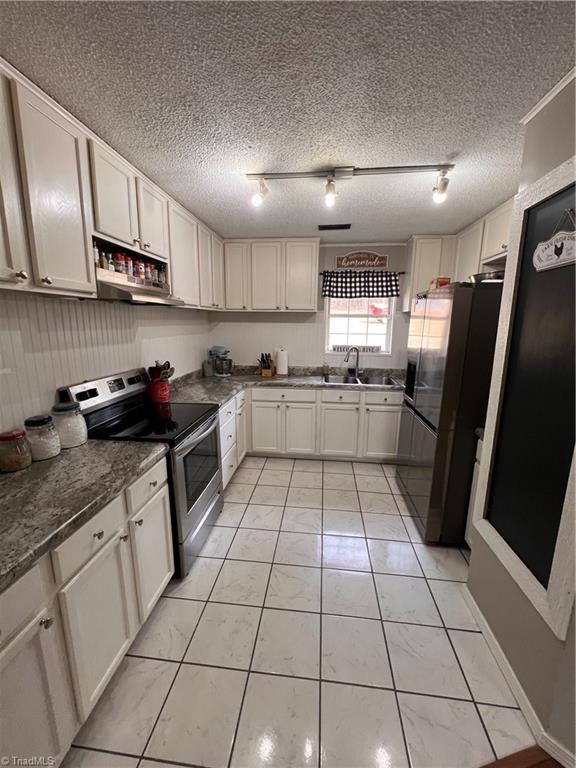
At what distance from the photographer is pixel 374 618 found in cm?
167

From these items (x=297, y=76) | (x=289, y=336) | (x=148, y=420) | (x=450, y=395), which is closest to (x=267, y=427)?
(x=289, y=336)

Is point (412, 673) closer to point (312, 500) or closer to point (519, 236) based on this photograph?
point (312, 500)

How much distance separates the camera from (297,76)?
1214 millimetres

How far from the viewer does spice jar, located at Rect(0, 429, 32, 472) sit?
50.8 inches

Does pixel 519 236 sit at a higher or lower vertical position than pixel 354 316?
higher

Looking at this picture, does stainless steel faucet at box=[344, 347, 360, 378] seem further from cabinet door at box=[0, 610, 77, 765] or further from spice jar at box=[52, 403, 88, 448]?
cabinet door at box=[0, 610, 77, 765]

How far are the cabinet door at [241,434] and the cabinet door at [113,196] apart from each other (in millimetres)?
1800

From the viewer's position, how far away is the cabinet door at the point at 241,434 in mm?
3153

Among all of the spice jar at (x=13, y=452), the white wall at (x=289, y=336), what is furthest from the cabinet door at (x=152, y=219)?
the white wall at (x=289, y=336)

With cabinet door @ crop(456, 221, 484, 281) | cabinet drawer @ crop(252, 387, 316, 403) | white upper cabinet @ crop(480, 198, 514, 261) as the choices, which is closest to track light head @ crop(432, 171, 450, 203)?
white upper cabinet @ crop(480, 198, 514, 261)

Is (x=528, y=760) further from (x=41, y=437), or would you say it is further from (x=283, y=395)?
(x=283, y=395)

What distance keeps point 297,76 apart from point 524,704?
2633 millimetres

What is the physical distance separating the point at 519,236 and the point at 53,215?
2057mm

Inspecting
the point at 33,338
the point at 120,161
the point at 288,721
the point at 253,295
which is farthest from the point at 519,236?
the point at 253,295
